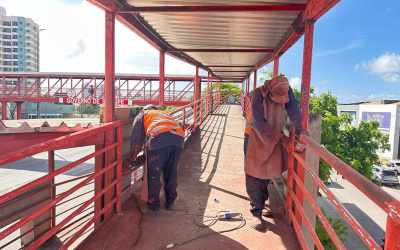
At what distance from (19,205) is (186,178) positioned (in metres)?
3.06

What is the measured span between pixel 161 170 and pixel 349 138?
22.6m

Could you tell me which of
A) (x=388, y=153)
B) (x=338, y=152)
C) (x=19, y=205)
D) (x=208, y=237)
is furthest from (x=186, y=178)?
(x=388, y=153)

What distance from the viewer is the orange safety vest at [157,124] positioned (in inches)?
142

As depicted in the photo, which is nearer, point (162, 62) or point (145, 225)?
point (145, 225)

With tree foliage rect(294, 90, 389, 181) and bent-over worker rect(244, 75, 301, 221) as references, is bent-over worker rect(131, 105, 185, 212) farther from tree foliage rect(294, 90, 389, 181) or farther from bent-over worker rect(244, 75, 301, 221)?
tree foliage rect(294, 90, 389, 181)

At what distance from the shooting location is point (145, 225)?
139 inches

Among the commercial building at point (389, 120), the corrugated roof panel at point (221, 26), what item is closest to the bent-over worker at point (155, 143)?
the corrugated roof panel at point (221, 26)

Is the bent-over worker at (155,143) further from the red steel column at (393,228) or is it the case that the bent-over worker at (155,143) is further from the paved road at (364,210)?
the paved road at (364,210)

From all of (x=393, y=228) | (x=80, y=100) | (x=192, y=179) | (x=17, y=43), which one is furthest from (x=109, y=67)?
(x=17, y=43)

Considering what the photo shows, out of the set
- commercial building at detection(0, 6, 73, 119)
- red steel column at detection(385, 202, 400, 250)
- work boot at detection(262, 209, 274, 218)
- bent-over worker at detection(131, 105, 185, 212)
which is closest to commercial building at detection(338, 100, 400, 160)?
work boot at detection(262, 209, 274, 218)

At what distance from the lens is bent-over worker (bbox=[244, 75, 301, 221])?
10.5 feet

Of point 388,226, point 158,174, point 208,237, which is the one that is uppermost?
point 388,226

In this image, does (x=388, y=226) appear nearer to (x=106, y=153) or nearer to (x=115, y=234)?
(x=115, y=234)

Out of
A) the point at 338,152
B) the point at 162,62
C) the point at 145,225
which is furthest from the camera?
the point at 338,152
